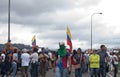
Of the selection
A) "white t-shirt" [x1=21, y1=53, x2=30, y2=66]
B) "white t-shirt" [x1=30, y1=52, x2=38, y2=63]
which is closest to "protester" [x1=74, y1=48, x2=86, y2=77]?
"white t-shirt" [x1=30, y1=52, x2=38, y2=63]

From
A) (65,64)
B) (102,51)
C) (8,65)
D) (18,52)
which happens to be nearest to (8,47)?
(8,65)

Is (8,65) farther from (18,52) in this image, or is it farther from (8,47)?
(18,52)

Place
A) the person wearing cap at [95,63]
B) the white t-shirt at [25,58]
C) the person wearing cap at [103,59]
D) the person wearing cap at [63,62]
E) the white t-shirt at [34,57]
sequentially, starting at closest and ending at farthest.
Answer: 1. the person wearing cap at [63,62]
2. the person wearing cap at [103,59]
3. the person wearing cap at [95,63]
4. the white t-shirt at [34,57]
5. the white t-shirt at [25,58]

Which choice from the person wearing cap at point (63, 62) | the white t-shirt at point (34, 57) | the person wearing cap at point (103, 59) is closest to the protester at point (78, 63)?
the person wearing cap at point (103, 59)

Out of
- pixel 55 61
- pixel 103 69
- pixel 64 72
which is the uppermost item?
pixel 55 61

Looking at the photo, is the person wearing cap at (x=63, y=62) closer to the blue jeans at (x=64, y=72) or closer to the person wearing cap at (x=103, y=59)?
the blue jeans at (x=64, y=72)

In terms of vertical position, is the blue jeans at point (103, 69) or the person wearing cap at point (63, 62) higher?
the person wearing cap at point (63, 62)

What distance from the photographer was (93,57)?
2431cm

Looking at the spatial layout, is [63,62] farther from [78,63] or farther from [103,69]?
[103,69]

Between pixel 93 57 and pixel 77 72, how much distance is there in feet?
5.49

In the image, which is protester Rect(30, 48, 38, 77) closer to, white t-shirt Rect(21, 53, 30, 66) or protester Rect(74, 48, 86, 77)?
white t-shirt Rect(21, 53, 30, 66)

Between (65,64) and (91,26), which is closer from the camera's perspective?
(65,64)

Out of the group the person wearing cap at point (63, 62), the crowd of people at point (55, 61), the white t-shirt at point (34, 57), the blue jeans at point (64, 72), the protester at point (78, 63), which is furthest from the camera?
the white t-shirt at point (34, 57)

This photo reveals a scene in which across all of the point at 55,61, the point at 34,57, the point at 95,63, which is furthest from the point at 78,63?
the point at 34,57
